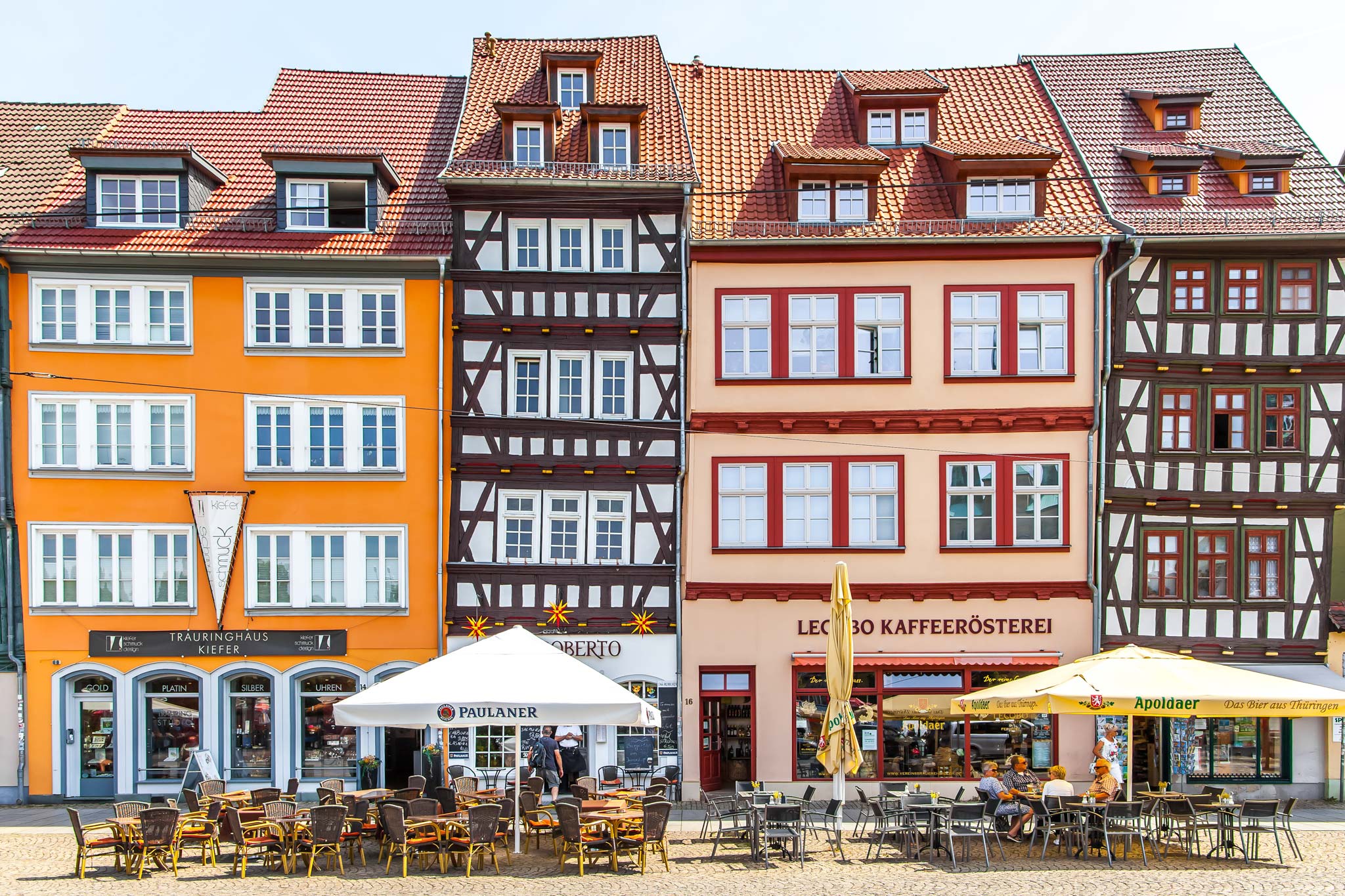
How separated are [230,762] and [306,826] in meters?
7.61

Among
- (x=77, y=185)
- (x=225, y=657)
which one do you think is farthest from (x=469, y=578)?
(x=77, y=185)

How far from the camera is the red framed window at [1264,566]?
23.1 m

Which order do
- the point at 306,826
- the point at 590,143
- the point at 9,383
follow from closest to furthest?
the point at 306,826 < the point at 9,383 < the point at 590,143

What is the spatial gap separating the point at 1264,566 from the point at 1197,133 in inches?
362

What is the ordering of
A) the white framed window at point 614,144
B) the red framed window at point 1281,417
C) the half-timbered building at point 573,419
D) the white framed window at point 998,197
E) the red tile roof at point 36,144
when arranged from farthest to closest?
1. the white framed window at point 614,144
2. the white framed window at point 998,197
3. the red tile roof at point 36,144
4. the red framed window at point 1281,417
5. the half-timbered building at point 573,419

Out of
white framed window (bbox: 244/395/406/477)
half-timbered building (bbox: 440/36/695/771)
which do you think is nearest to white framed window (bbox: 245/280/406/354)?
white framed window (bbox: 244/395/406/477)

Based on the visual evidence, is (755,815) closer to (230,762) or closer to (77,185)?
(230,762)

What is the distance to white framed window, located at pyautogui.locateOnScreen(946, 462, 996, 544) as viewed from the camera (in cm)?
2323

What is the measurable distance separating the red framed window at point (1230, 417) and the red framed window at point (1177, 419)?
338mm

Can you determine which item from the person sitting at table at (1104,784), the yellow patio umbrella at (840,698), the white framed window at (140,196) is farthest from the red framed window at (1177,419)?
the white framed window at (140,196)

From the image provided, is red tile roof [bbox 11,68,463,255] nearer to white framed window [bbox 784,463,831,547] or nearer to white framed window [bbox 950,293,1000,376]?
white framed window [bbox 784,463,831,547]

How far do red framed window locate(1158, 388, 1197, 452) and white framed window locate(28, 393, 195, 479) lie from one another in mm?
17406

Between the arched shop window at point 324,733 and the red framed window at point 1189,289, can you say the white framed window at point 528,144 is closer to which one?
the arched shop window at point 324,733

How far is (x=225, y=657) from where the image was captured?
23.0 meters
